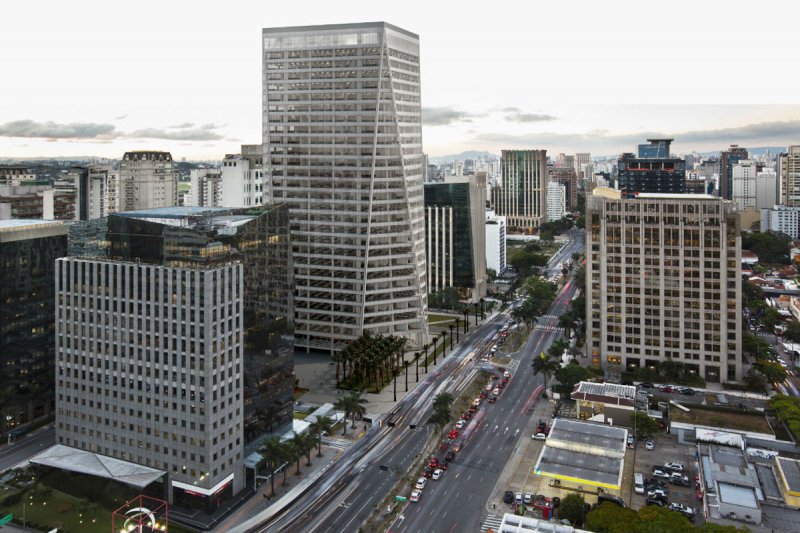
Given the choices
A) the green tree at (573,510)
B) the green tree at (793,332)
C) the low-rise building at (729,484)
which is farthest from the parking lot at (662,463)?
the green tree at (793,332)

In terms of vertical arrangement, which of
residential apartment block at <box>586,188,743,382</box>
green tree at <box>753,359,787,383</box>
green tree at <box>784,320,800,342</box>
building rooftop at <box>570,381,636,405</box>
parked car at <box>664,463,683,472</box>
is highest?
residential apartment block at <box>586,188,743,382</box>

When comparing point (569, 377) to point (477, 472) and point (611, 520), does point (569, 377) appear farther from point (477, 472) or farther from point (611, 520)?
point (611, 520)

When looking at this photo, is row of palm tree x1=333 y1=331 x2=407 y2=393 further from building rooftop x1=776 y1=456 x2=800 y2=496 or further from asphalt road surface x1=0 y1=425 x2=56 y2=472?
building rooftop x1=776 y1=456 x2=800 y2=496

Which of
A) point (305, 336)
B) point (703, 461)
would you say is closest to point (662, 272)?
point (703, 461)

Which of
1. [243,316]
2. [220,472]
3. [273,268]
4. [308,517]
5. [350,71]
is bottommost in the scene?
[308,517]

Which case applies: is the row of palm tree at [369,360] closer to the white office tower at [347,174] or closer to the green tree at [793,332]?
the white office tower at [347,174]

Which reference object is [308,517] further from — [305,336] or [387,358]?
[305,336]

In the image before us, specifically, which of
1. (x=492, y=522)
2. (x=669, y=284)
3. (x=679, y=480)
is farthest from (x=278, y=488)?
(x=669, y=284)

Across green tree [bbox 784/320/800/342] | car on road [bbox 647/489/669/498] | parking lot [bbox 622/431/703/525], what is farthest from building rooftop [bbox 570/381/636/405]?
green tree [bbox 784/320/800/342]
